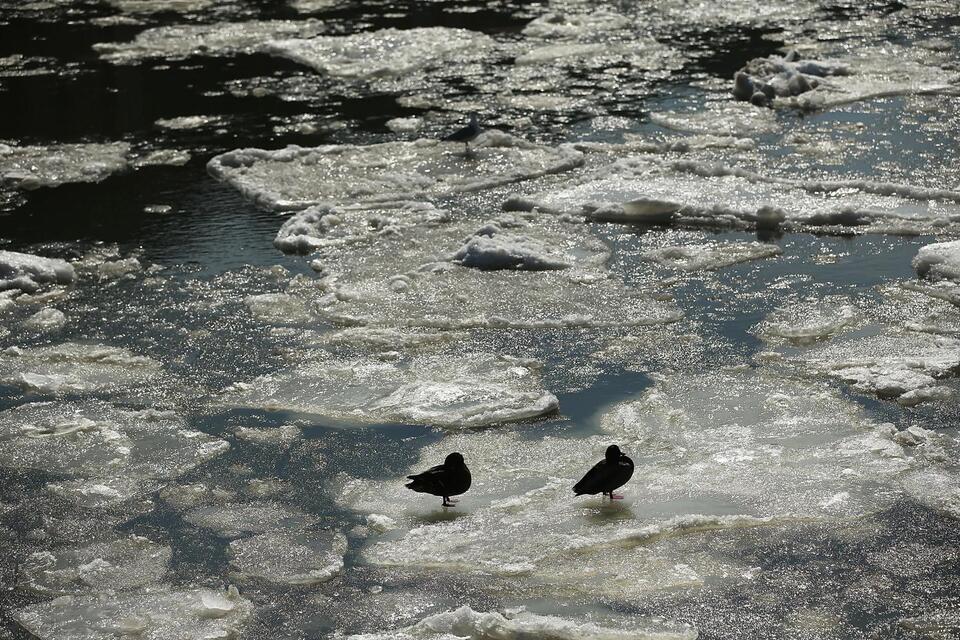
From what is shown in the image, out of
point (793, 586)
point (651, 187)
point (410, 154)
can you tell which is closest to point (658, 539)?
point (793, 586)

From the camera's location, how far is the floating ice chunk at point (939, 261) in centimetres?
810

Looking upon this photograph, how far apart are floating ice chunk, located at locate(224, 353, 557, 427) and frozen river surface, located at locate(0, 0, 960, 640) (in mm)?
23

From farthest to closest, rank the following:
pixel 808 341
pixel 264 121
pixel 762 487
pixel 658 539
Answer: pixel 264 121 → pixel 808 341 → pixel 762 487 → pixel 658 539

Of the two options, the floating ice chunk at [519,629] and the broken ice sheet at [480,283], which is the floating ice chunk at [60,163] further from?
the floating ice chunk at [519,629]

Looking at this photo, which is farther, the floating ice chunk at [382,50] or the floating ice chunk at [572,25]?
the floating ice chunk at [572,25]

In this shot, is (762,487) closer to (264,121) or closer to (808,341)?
(808,341)

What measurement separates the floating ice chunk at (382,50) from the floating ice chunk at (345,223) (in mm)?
4990

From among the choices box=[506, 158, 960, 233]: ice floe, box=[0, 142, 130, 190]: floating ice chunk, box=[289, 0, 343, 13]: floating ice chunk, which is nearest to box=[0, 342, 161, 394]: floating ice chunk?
box=[506, 158, 960, 233]: ice floe

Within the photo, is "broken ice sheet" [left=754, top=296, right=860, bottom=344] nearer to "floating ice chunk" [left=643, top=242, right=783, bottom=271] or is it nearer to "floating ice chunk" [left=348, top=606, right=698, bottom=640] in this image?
"floating ice chunk" [left=643, top=242, right=783, bottom=271]

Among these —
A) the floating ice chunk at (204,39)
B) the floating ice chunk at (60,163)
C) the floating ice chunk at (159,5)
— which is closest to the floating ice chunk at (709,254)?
the floating ice chunk at (60,163)

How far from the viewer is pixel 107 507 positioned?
19.1 feet

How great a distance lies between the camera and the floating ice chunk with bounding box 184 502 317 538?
5.59m

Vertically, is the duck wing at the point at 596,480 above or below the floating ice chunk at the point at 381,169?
above

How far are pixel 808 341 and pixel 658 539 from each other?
241cm
